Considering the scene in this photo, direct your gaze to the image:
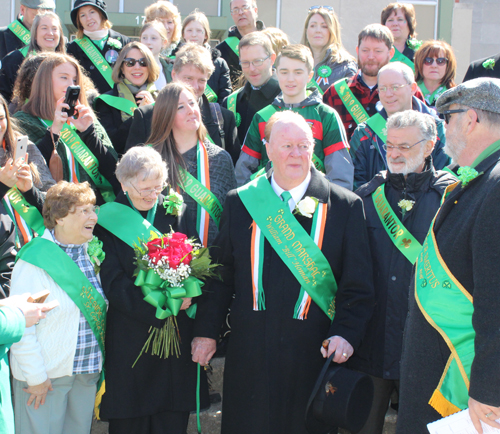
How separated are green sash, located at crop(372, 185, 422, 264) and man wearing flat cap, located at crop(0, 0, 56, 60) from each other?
411 cm

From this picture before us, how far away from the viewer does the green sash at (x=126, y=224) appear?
3289mm

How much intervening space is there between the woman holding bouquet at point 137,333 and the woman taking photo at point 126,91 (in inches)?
54.8

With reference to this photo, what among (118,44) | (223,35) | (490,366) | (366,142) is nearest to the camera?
(490,366)

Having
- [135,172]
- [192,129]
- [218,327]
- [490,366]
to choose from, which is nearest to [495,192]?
[490,366]

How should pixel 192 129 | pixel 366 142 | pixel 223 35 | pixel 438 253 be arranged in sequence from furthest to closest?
1. pixel 223 35
2. pixel 366 142
3. pixel 192 129
4. pixel 438 253

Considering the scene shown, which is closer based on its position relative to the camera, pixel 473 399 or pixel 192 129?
pixel 473 399

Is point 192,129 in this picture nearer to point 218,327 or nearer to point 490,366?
point 218,327

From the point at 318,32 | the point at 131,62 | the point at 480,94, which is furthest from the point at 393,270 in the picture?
the point at 318,32

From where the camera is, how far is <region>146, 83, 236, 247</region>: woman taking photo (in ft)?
12.6

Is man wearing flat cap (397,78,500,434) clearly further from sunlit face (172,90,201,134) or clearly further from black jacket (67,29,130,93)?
black jacket (67,29,130,93)

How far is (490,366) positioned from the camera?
6.97 ft

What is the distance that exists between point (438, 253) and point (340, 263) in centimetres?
81

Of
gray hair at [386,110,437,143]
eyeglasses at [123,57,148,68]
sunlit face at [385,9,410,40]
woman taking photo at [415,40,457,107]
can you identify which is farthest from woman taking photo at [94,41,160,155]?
sunlit face at [385,9,410,40]

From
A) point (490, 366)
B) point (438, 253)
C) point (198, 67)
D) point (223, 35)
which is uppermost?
point (223, 35)
